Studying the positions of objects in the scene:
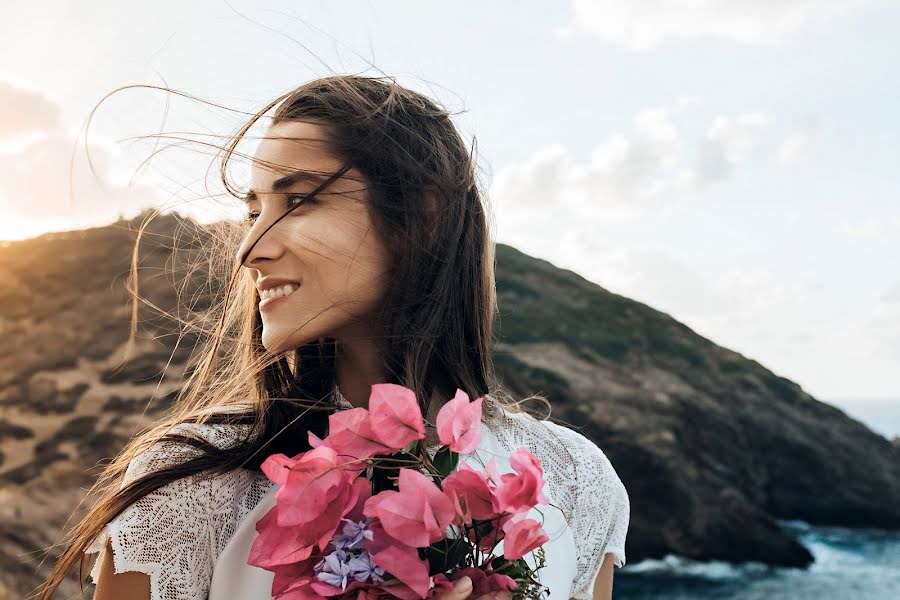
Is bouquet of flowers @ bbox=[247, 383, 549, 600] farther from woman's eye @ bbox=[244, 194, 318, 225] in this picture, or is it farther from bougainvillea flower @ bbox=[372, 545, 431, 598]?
woman's eye @ bbox=[244, 194, 318, 225]

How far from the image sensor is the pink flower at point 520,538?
1130mm

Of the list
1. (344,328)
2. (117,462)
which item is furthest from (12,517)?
(344,328)

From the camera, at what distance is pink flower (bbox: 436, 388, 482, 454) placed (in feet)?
3.92

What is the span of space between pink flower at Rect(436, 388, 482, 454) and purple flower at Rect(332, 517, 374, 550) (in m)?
0.17

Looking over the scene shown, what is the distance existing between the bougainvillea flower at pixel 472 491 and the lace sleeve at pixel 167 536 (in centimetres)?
79

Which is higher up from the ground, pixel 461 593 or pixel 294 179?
pixel 294 179

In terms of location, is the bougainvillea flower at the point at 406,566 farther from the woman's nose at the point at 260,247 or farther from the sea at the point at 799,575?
the sea at the point at 799,575

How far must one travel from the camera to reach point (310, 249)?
170cm

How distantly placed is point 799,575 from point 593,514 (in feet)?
18.5

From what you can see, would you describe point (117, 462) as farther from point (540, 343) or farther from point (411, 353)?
point (540, 343)

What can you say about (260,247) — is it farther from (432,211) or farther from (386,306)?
(432,211)

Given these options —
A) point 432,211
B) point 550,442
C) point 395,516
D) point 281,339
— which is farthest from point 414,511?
point 550,442

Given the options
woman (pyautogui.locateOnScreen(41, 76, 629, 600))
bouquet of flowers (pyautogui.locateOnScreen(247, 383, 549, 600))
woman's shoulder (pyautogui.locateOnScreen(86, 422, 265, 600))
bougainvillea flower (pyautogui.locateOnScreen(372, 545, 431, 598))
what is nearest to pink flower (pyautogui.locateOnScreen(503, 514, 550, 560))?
bouquet of flowers (pyautogui.locateOnScreen(247, 383, 549, 600))

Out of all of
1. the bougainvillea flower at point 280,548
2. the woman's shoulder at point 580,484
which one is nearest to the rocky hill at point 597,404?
the woman's shoulder at point 580,484
